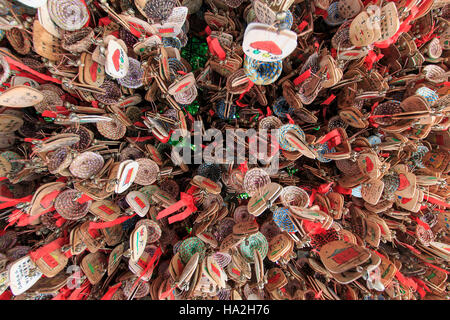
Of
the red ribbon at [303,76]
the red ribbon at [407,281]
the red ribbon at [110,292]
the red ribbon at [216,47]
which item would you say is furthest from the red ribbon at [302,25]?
the red ribbon at [110,292]

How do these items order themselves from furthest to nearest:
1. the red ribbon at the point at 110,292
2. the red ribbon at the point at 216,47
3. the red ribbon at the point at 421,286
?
the red ribbon at the point at 421,286, the red ribbon at the point at 110,292, the red ribbon at the point at 216,47

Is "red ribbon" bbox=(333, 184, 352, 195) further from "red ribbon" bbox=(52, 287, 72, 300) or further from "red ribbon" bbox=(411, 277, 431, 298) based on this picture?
"red ribbon" bbox=(52, 287, 72, 300)

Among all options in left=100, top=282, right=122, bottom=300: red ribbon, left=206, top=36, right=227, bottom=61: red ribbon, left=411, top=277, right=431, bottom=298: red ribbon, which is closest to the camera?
left=206, top=36, right=227, bottom=61: red ribbon

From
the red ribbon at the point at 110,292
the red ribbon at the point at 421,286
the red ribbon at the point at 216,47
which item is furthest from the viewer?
the red ribbon at the point at 421,286

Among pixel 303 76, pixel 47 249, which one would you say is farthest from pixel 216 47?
pixel 47 249

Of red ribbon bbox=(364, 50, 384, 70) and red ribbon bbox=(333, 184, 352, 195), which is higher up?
red ribbon bbox=(364, 50, 384, 70)

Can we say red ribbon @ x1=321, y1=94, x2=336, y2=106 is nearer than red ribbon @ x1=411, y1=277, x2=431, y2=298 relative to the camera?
Yes

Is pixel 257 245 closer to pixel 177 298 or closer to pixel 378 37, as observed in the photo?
pixel 177 298

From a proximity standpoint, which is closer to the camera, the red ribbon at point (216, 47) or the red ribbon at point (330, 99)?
the red ribbon at point (216, 47)

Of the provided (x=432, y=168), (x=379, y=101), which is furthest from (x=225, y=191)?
(x=432, y=168)

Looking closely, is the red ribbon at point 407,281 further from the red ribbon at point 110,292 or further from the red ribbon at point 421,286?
the red ribbon at point 110,292

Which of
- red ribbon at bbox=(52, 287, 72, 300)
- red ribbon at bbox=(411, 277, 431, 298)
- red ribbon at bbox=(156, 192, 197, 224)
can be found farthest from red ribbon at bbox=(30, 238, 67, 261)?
red ribbon at bbox=(411, 277, 431, 298)
